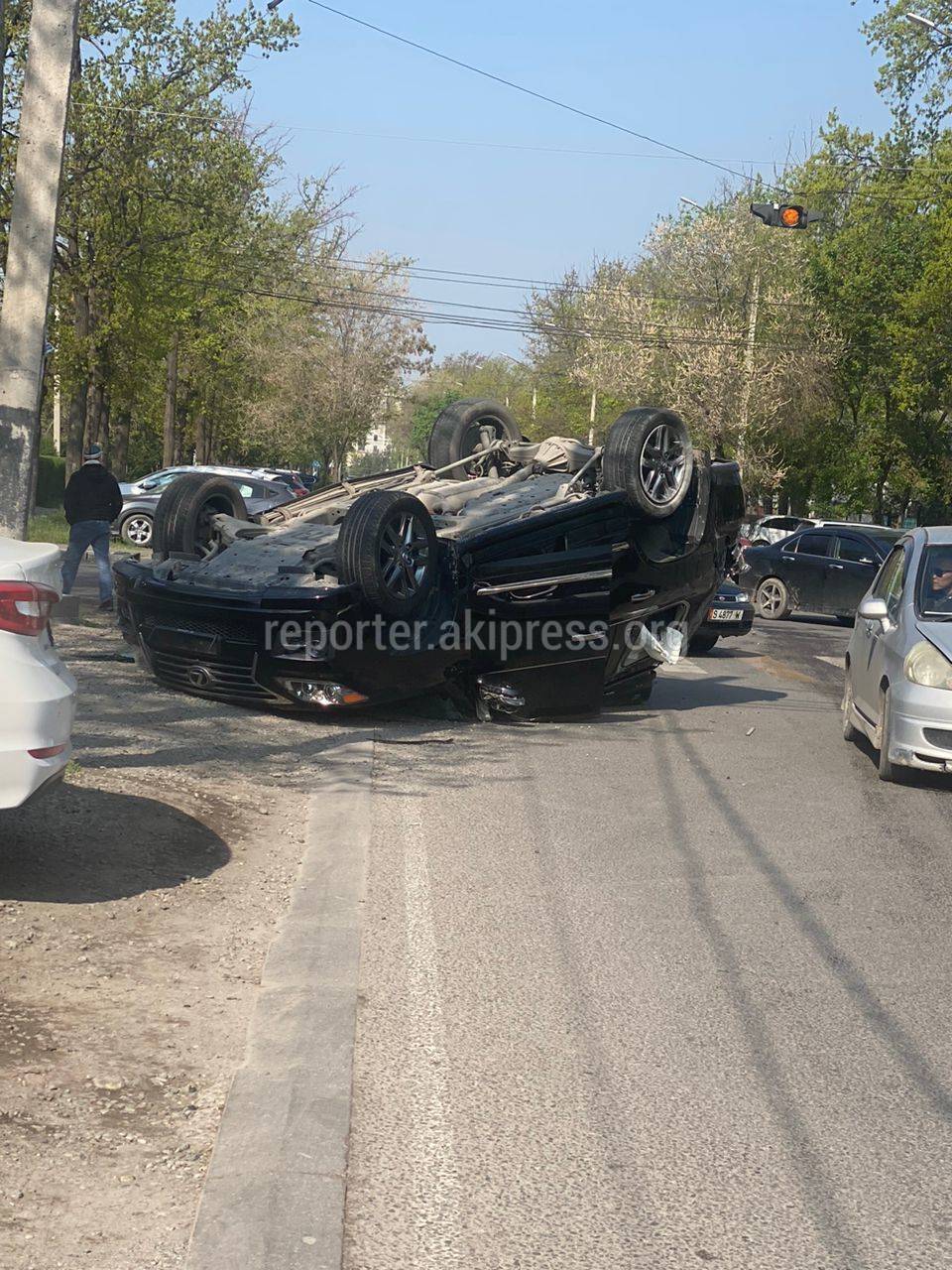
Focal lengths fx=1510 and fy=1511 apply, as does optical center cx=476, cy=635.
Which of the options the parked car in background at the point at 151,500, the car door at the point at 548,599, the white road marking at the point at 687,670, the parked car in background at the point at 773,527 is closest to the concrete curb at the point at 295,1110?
the car door at the point at 548,599

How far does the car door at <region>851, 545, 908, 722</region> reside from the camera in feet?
33.3

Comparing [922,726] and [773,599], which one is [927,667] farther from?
[773,599]

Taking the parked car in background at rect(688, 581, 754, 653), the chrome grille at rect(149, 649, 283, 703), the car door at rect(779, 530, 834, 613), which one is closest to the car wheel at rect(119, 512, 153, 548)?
the car door at rect(779, 530, 834, 613)

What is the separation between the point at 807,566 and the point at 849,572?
0.83m

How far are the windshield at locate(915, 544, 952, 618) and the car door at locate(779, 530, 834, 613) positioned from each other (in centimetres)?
1481

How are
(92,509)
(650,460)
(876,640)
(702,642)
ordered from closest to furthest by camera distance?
(876,640) → (650,460) → (92,509) → (702,642)

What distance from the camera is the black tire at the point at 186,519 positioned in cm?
1153

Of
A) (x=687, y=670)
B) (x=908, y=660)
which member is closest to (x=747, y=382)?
(x=687, y=670)

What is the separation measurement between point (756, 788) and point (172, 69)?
24.5 metres

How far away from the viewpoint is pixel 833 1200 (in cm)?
376

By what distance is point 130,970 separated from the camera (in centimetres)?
517

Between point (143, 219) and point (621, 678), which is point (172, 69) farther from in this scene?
point (621, 678)

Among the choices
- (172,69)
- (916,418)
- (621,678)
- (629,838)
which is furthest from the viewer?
(916,418)

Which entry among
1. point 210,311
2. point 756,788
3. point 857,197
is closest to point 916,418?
point 857,197
